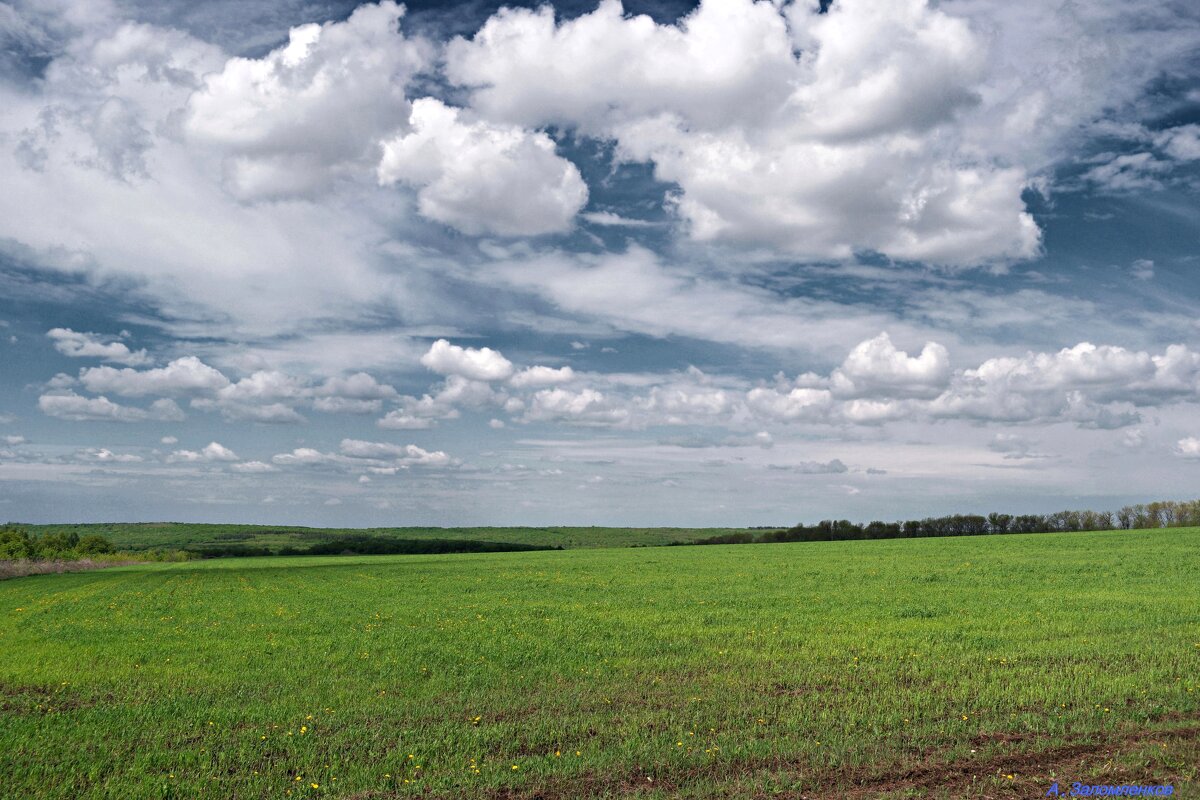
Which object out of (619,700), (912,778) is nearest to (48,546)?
(619,700)

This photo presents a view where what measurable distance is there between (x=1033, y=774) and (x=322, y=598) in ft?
117

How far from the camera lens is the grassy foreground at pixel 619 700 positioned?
10.6 m

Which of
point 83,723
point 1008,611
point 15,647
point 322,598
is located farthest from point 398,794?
point 322,598

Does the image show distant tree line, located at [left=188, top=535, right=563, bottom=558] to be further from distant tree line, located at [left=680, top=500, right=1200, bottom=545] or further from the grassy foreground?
the grassy foreground

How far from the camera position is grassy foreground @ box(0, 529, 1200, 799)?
Answer: 34.7ft

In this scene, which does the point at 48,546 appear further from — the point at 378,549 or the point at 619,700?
Answer: the point at 619,700

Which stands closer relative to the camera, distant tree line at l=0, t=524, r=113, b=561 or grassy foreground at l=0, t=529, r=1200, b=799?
grassy foreground at l=0, t=529, r=1200, b=799

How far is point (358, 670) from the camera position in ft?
59.7

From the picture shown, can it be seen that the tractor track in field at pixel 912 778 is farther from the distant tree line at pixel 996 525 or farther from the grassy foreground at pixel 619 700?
the distant tree line at pixel 996 525

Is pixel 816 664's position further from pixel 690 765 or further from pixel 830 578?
pixel 830 578

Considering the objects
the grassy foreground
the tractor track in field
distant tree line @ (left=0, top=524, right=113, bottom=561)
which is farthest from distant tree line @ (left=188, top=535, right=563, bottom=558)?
the tractor track in field

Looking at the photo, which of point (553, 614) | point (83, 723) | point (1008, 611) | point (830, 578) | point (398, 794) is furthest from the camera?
point (830, 578)

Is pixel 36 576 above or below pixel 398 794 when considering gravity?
below

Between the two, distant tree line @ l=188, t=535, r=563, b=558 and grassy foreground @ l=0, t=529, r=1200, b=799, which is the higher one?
grassy foreground @ l=0, t=529, r=1200, b=799
